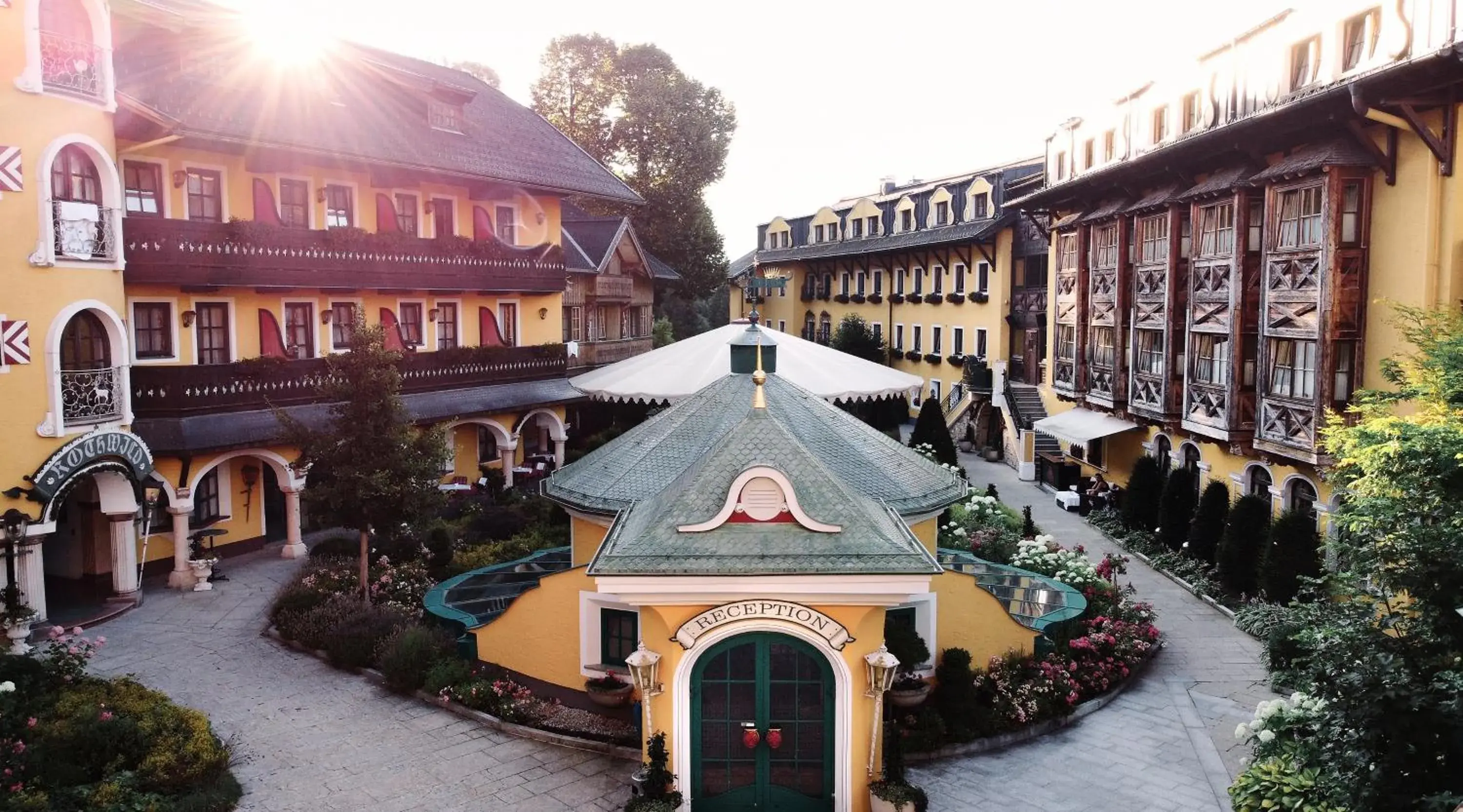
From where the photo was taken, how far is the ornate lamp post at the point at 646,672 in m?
10.9

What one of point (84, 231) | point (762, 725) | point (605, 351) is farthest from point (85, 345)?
point (605, 351)

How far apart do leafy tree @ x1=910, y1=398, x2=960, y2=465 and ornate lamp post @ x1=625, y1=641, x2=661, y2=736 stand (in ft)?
57.9

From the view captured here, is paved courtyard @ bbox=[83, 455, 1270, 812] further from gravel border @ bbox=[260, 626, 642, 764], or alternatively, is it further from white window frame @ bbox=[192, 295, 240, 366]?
white window frame @ bbox=[192, 295, 240, 366]

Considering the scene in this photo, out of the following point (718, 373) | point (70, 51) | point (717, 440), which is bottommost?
point (717, 440)

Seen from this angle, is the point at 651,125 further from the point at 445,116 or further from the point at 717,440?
the point at 717,440

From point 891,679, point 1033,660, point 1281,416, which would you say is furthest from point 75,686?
point 1281,416

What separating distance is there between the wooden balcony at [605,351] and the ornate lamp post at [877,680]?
984 inches

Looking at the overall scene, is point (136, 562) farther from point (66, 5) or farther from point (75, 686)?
point (66, 5)

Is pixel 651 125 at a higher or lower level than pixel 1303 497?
higher

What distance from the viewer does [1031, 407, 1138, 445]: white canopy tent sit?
2862cm

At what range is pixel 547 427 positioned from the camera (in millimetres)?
33906

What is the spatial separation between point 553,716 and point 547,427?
20.3 m

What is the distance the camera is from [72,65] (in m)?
18.3

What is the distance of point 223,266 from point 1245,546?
21.2m
